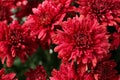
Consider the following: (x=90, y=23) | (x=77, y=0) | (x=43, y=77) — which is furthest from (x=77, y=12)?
(x=43, y=77)

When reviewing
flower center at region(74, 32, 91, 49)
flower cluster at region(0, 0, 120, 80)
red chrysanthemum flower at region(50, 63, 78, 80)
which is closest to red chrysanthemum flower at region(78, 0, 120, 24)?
flower cluster at region(0, 0, 120, 80)

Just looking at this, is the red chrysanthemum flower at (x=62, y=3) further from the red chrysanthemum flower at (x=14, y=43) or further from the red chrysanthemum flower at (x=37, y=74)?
the red chrysanthemum flower at (x=37, y=74)

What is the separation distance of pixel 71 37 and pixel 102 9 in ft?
0.65

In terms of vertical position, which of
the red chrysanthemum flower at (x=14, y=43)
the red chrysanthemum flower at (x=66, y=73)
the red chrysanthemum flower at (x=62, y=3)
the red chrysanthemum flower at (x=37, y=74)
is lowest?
the red chrysanthemum flower at (x=37, y=74)

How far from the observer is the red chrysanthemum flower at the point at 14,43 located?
140 centimetres

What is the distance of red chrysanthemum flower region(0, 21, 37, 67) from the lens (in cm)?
140

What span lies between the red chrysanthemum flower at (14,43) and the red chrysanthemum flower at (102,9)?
9.7 inches

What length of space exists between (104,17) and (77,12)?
128 millimetres

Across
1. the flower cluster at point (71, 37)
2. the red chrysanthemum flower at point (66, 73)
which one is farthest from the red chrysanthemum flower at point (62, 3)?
the red chrysanthemum flower at point (66, 73)

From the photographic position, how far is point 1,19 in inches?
63.6

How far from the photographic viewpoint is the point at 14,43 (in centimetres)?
144

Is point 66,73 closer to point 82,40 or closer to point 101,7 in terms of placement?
point 82,40

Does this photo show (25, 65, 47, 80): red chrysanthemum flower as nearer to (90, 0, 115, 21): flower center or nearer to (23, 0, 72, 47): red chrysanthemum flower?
(23, 0, 72, 47): red chrysanthemum flower

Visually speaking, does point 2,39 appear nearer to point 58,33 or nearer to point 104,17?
point 58,33
